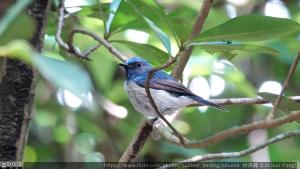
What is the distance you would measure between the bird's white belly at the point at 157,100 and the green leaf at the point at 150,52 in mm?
679

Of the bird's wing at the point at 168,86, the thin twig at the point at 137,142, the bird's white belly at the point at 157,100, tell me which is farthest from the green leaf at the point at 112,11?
the bird's white belly at the point at 157,100

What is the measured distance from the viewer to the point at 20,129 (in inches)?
87.1

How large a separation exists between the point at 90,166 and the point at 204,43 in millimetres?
2164

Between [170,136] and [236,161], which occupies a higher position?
[170,136]

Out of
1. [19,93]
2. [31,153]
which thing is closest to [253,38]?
[19,93]

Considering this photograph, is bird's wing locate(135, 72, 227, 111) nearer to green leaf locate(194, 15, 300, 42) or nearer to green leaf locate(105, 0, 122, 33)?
green leaf locate(105, 0, 122, 33)

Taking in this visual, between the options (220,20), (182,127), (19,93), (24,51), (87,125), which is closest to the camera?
(24,51)

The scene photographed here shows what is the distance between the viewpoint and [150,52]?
2.89m

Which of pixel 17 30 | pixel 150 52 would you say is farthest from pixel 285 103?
pixel 17 30

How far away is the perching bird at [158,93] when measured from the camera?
370cm

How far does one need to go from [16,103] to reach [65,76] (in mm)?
1370

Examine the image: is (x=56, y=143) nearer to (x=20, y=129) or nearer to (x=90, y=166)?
(x=90, y=166)

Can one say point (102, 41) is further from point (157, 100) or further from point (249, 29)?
point (157, 100)

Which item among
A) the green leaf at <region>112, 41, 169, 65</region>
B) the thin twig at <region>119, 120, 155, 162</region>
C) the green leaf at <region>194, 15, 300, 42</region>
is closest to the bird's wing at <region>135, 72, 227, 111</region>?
the green leaf at <region>112, 41, 169, 65</region>
